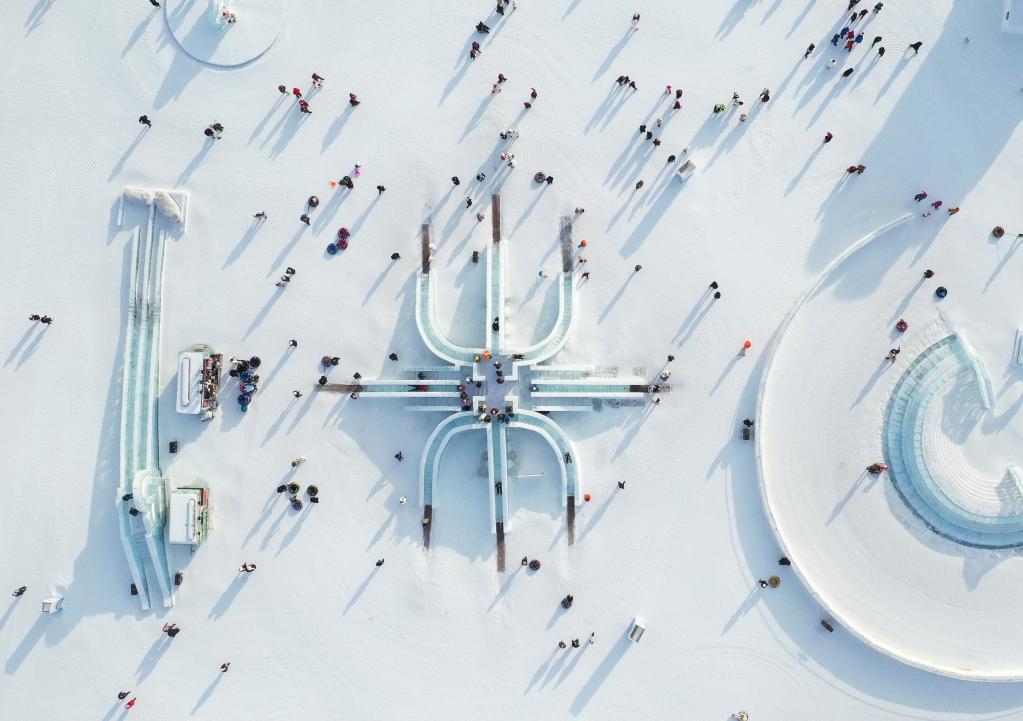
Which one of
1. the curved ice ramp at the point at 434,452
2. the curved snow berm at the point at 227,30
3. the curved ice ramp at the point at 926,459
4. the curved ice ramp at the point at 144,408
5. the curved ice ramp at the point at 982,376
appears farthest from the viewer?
the curved snow berm at the point at 227,30

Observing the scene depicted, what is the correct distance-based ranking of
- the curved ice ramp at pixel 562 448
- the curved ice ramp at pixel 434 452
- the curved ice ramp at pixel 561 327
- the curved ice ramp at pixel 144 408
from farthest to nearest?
the curved ice ramp at pixel 144 408 < the curved ice ramp at pixel 434 452 < the curved ice ramp at pixel 562 448 < the curved ice ramp at pixel 561 327

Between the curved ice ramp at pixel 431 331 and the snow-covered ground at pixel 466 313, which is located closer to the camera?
the curved ice ramp at pixel 431 331

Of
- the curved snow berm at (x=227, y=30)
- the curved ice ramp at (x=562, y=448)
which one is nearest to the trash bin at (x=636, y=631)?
the curved ice ramp at (x=562, y=448)

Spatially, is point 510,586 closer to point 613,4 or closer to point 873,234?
point 873,234

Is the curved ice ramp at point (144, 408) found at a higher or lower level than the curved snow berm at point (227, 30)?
lower

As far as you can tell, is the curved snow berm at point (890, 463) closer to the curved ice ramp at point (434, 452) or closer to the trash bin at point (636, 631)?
the trash bin at point (636, 631)

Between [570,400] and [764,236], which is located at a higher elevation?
[764,236]

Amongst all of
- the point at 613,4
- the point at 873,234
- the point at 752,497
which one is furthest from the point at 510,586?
the point at 613,4
